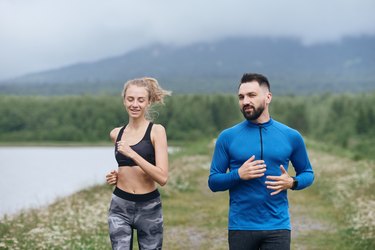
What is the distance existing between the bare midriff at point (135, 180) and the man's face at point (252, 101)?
3.70 ft

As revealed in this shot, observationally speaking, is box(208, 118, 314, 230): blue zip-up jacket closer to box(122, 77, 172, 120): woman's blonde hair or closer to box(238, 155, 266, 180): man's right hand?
box(238, 155, 266, 180): man's right hand

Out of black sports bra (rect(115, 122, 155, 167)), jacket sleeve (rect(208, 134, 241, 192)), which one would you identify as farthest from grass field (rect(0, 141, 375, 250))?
jacket sleeve (rect(208, 134, 241, 192))

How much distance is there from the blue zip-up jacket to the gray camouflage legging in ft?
2.58

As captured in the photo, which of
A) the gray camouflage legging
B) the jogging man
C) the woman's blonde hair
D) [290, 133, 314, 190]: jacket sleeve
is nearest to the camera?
the jogging man

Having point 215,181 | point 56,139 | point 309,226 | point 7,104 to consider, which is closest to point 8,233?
point 309,226

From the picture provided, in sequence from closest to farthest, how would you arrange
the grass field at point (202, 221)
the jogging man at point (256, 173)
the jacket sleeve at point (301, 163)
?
the jogging man at point (256, 173), the jacket sleeve at point (301, 163), the grass field at point (202, 221)

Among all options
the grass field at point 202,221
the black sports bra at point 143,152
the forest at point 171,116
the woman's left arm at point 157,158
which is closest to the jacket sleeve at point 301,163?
the woman's left arm at point 157,158

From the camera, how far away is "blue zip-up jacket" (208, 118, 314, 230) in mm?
5293

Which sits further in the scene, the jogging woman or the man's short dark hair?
the jogging woman

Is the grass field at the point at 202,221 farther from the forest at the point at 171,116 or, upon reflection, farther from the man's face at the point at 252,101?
the forest at the point at 171,116

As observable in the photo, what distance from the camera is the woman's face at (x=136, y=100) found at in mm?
6023

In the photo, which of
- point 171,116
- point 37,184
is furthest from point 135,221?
point 171,116

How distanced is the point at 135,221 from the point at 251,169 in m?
1.37

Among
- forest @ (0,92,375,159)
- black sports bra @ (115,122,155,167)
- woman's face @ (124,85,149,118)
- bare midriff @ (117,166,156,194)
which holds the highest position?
woman's face @ (124,85,149,118)
